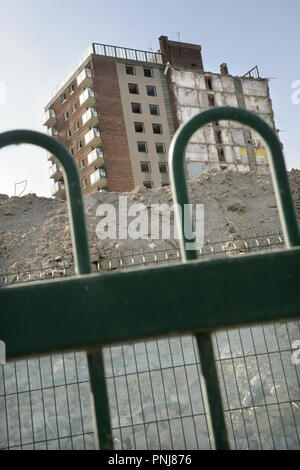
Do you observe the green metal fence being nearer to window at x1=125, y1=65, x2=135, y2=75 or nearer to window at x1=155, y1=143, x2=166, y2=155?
window at x1=155, y1=143, x2=166, y2=155

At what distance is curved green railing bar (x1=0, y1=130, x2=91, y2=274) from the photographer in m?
1.04

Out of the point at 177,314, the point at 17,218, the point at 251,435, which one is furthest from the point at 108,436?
the point at 17,218

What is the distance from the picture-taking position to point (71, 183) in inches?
42.3

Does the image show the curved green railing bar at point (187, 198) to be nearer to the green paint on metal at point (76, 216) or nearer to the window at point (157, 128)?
the green paint on metal at point (76, 216)

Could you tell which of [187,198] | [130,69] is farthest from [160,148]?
[187,198]

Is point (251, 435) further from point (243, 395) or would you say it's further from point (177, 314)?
point (177, 314)

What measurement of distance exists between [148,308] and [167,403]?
21.3 ft

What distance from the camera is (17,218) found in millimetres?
19250

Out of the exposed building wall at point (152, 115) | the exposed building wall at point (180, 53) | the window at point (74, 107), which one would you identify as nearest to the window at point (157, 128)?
the exposed building wall at point (152, 115)

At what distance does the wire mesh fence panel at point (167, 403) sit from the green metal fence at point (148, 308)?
14.2 feet

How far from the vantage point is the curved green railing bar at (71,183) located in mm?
1041

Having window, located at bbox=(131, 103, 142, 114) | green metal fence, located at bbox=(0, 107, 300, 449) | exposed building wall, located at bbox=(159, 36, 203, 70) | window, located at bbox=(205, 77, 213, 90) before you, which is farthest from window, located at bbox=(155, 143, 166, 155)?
green metal fence, located at bbox=(0, 107, 300, 449)

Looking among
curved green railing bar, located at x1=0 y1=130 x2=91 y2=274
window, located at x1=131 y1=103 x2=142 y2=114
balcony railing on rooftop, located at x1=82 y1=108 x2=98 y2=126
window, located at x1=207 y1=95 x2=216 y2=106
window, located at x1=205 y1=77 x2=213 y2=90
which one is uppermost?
window, located at x1=205 y1=77 x2=213 y2=90

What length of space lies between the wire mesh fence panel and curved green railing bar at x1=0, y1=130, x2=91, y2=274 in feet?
14.2
